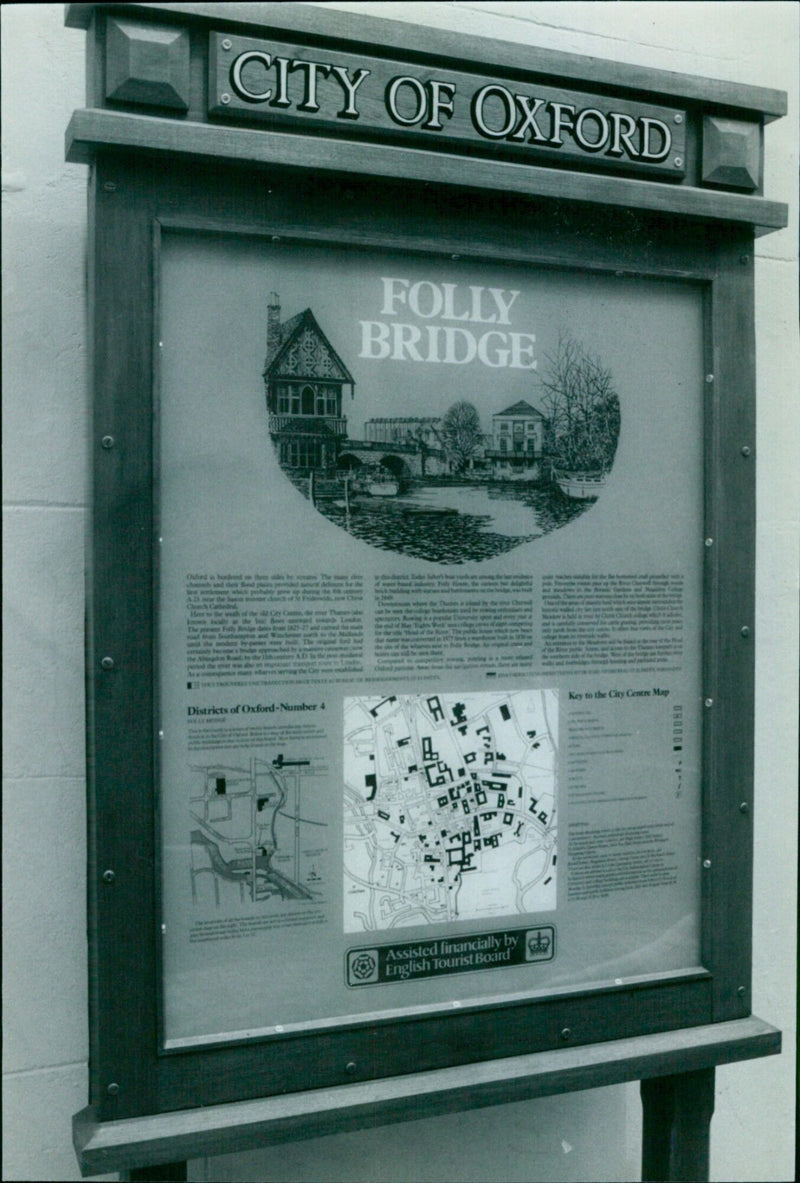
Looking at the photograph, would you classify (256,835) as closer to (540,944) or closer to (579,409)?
(540,944)

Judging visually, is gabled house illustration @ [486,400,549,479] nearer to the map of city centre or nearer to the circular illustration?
the circular illustration

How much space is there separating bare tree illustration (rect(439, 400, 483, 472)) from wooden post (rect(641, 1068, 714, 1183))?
0.97m

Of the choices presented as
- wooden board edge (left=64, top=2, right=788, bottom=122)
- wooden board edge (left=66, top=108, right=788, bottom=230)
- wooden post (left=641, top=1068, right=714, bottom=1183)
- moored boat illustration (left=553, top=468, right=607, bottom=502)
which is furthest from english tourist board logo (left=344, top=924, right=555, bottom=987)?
wooden board edge (left=64, top=2, right=788, bottom=122)

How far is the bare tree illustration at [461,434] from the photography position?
58.6 inches

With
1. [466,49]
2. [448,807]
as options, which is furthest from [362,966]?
[466,49]

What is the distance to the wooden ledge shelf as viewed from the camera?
1.31m

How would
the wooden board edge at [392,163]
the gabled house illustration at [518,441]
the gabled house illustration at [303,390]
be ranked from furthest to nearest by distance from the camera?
the gabled house illustration at [518,441] → the gabled house illustration at [303,390] → the wooden board edge at [392,163]

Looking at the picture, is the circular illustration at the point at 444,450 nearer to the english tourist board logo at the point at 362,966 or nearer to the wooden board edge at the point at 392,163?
the wooden board edge at the point at 392,163

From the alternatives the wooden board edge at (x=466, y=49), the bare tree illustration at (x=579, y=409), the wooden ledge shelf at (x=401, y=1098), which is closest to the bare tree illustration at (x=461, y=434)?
the bare tree illustration at (x=579, y=409)

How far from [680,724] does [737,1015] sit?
452 millimetres

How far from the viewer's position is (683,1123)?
1.67m

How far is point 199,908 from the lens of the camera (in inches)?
53.9

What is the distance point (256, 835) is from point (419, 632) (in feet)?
1.10

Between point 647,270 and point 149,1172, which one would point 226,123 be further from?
point 149,1172
